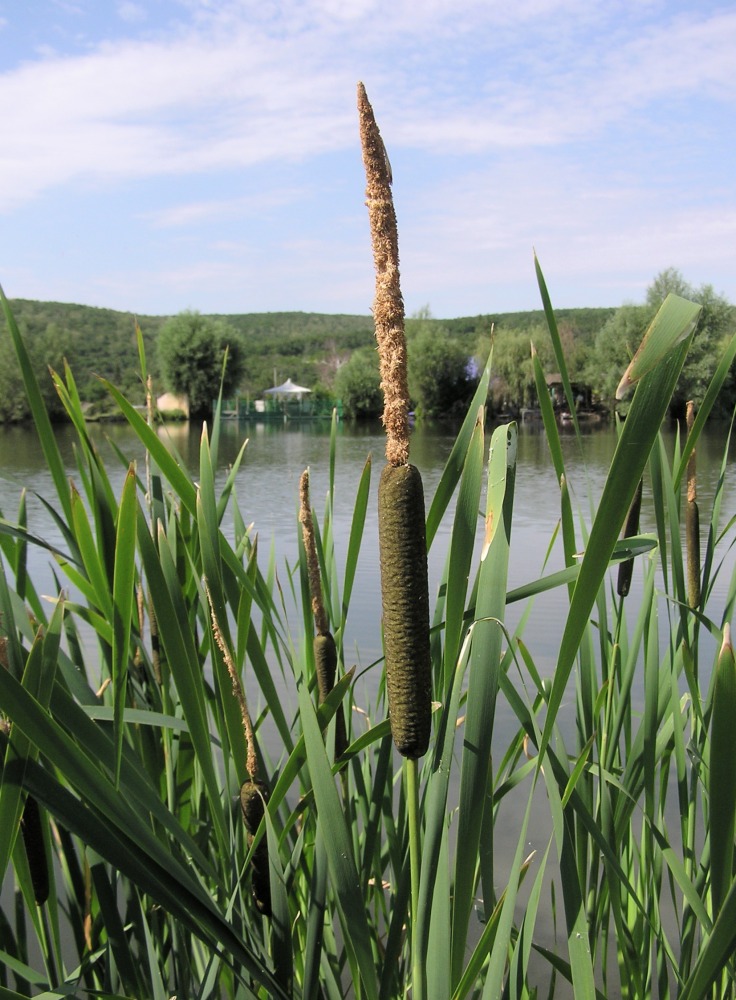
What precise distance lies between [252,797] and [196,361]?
45211mm

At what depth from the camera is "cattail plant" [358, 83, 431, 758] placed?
0.55 meters

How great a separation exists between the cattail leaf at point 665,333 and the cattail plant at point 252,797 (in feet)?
1.53

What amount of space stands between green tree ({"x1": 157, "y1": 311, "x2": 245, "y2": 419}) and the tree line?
58 millimetres

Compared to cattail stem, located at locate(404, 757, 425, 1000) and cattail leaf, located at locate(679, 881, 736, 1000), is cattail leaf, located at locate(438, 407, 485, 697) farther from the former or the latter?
cattail leaf, located at locate(679, 881, 736, 1000)

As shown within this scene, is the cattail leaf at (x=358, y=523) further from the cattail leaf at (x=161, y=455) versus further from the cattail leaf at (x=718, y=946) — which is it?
the cattail leaf at (x=718, y=946)

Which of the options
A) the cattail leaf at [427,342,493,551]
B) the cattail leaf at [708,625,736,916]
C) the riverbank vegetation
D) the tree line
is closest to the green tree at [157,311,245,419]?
the tree line

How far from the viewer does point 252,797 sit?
848 mm

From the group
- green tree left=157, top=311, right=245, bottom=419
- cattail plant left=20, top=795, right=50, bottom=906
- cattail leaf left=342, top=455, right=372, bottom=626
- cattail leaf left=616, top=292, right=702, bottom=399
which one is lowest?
cattail plant left=20, top=795, right=50, bottom=906

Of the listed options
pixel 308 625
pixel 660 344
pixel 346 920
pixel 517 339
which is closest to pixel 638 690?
pixel 308 625

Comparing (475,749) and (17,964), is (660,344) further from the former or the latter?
(17,964)

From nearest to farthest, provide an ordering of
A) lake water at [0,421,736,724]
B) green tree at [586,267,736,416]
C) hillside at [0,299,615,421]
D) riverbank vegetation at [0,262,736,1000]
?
riverbank vegetation at [0,262,736,1000], lake water at [0,421,736,724], green tree at [586,267,736,416], hillside at [0,299,615,421]

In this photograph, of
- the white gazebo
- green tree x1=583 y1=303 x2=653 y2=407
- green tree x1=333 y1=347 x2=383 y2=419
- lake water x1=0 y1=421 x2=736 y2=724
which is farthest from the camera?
the white gazebo

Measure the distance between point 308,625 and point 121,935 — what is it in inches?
16.7

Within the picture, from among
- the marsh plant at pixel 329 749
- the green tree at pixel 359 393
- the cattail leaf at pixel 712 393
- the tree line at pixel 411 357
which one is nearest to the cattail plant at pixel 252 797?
the marsh plant at pixel 329 749
